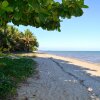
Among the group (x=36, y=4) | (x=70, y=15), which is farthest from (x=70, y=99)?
(x=36, y=4)

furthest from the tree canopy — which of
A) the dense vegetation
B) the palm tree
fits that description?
the palm tree

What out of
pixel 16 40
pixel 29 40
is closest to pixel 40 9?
pixel 16 40

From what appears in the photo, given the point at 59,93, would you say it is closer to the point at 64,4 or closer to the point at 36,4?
the point at 64,4

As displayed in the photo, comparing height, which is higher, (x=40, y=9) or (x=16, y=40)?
(x=16, y=40)

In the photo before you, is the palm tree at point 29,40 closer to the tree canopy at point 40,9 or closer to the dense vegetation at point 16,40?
the dense vegetation at point 16,40

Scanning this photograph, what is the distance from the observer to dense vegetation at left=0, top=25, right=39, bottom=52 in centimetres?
4320

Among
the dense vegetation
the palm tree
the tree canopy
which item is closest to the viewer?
the tree canopy

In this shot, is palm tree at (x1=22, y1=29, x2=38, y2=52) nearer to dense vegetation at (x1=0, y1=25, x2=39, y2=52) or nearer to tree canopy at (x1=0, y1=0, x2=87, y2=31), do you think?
dense vegetation at (x1=0, y1=25, x2=39, y2=52)

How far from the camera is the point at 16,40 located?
4816 cm

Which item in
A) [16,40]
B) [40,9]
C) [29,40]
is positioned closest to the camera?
[40,9]

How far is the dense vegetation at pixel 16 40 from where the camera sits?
43200mm

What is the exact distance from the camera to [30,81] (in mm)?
12484

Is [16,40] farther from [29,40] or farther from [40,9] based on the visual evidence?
[40,9]

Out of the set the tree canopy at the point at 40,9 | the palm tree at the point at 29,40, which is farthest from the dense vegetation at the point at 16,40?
the tree canopy at the point at 40,9
